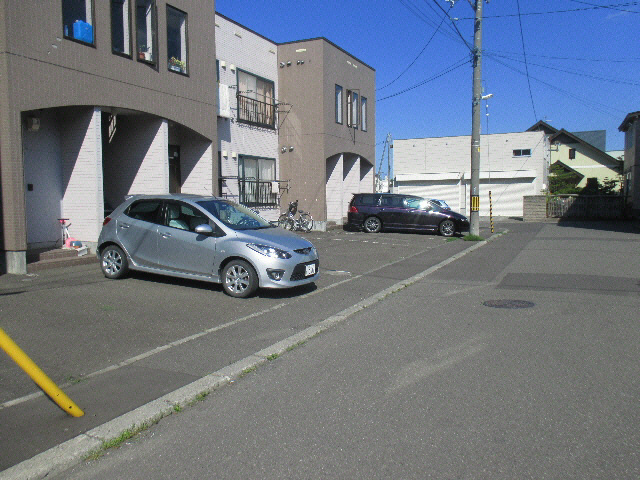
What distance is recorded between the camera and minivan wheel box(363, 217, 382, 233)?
22469 mm

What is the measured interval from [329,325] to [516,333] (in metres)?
2.30

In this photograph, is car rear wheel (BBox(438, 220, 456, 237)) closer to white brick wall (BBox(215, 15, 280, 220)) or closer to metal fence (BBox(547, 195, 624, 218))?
white brick wall (BBox(215, 15, 280, 220))

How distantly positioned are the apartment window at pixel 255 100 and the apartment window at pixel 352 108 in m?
4.24

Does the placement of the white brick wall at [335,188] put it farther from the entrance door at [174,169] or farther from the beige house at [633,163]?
the beige house at [633,163]

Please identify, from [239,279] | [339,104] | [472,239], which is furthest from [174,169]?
[472,239]

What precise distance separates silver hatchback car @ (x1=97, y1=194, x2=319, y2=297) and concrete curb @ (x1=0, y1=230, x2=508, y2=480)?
2152 mm

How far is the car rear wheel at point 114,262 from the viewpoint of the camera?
9922mm

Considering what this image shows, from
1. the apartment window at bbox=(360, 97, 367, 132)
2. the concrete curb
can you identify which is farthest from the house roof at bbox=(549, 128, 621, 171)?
the concrete curb

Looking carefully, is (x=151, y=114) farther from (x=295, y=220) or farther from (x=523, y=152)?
(x=523, y=152)

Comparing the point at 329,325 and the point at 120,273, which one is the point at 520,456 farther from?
the point at 120,273

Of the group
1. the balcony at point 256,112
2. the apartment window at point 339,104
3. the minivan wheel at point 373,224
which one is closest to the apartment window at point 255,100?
the balcony at point 256,112

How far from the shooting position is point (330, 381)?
5.16m

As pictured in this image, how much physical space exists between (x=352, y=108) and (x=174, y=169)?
1070cm

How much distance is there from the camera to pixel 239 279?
8.89 meters
